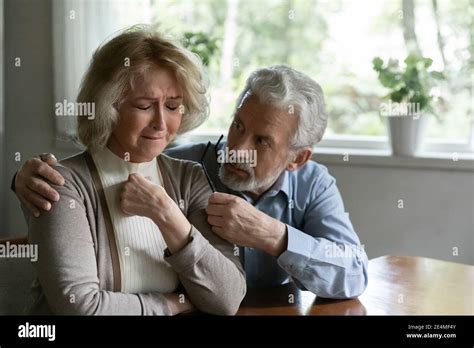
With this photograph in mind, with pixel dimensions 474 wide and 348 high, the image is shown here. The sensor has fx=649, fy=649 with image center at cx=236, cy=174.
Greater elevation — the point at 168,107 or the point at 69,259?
the point at 168,107

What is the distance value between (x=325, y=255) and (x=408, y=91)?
881mm

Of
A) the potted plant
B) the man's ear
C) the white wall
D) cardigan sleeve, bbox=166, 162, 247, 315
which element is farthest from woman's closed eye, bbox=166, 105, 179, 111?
the potted plant

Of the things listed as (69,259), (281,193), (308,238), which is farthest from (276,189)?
(69,259)

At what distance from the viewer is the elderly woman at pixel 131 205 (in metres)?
0.90

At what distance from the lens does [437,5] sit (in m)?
1.57

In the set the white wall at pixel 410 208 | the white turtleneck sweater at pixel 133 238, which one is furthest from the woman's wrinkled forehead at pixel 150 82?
the white wall at pixel 410 208

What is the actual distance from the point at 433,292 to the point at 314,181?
0.30 m

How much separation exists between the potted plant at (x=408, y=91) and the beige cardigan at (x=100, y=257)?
2.50 feet

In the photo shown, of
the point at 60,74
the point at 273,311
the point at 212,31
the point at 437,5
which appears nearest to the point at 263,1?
the point at 212,31

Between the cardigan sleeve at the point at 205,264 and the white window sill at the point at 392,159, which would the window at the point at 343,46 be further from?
the cardigan sleeve at the point at 205,264

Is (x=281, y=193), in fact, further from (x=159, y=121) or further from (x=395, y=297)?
(x=159, y=121)

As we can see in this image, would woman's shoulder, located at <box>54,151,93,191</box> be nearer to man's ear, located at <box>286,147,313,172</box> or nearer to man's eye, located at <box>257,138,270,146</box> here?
man's eye, located at <box>257,138,270,146</box>

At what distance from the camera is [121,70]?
0.93m
